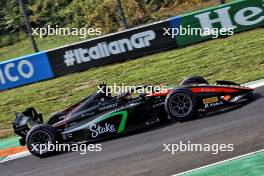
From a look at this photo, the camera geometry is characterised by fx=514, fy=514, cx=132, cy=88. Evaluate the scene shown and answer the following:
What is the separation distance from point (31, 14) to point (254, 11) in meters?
21.2

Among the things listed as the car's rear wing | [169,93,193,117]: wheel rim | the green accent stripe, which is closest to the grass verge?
the green accent stripe

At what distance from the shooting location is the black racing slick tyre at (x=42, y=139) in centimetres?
1010

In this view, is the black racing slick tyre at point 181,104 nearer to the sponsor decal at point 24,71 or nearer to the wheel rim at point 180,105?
the wheel rim at point 180,105

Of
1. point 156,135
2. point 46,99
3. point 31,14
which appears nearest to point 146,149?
point 156,135

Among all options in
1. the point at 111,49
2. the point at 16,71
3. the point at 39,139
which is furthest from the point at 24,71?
the point at 39,139

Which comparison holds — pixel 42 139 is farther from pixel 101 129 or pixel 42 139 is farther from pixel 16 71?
pixel 16 71

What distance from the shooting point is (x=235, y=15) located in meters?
18.0

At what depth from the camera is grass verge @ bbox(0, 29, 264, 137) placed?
1532 centimetres

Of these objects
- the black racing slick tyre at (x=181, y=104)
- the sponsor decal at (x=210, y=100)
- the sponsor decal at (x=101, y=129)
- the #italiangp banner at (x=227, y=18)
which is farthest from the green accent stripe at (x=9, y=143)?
the #italiangp banner at (x=227, y=18)

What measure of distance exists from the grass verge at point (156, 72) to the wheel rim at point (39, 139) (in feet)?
13.2

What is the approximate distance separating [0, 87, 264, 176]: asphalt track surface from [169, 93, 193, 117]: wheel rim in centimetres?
22

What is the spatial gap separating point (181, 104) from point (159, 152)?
4.66 feet

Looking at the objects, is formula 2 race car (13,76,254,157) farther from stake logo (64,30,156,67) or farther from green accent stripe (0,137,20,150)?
stake logo (64,30,156,67)

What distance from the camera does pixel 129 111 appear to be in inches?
393
